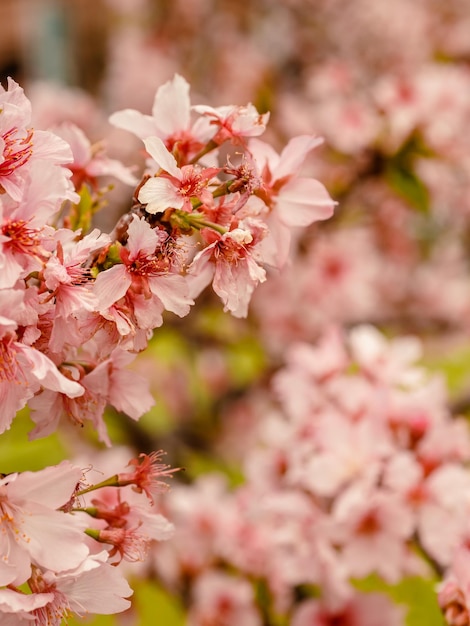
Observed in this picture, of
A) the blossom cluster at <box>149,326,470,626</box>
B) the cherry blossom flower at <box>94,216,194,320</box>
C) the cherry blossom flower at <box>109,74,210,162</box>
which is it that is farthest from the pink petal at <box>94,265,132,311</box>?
the blossom cluster at <box>149,326,470,626</box>

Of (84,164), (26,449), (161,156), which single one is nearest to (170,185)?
(161,156)

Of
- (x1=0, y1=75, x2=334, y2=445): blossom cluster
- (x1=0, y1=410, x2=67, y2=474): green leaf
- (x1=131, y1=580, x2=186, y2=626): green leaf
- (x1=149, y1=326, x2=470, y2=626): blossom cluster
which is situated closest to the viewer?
(x1=0, y1=75, x2=334, y2=445): blossom cluster

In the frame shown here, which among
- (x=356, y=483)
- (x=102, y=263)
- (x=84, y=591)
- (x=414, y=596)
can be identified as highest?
(x=102, y=263)

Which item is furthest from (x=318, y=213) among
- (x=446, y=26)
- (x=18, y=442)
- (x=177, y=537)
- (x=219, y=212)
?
(x=446, y=26)

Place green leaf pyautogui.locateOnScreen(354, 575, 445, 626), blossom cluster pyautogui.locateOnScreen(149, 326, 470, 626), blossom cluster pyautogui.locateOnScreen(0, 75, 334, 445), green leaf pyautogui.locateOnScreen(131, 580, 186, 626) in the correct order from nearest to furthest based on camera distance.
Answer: blossom cluster pyautogui.locateOnScreen(0, 75, 334, 445) → blossom cluster pyautogui.locateOnScreen(149, 326, 470, 626) → green leaf pyautogui.locateOnScreen(354, 575, 445, 626) → green leaf pyautogui.locateOnScreen(131, 580, 186, 626)

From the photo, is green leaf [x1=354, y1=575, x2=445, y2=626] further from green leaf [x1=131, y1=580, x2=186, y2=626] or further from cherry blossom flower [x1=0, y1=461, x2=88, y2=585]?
cherry blossom flower [x1=0, y1=461, x2=88, y2=585]

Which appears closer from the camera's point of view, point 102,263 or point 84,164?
point 102,263

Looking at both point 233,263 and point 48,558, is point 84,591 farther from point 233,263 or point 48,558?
point 233,263

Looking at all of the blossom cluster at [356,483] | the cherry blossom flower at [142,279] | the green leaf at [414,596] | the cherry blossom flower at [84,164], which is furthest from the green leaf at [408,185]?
the cherry blossom flower at [142,279]

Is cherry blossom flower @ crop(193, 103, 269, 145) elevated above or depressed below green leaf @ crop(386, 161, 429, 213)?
above

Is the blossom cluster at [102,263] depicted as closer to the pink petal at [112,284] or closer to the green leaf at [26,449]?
the pink petal at [112,284]

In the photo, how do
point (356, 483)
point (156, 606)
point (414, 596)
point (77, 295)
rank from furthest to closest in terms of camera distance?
point (156, 606) < point (414, 596) < point (356, 483) < point (77, 295)

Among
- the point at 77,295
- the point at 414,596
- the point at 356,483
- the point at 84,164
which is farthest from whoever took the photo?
the point at 414,596
